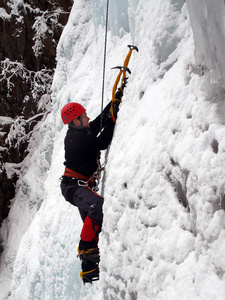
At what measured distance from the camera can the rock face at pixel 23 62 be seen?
9.82 m

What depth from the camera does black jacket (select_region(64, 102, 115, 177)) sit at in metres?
2.98

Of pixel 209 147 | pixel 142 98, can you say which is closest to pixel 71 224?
pixel 142 98

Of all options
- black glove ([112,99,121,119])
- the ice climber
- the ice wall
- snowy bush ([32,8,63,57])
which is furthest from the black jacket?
snowy bush ([32,8,63,57])

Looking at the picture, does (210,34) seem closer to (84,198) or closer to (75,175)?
(84,198)

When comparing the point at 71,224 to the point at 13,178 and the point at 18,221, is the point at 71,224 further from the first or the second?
the point at 13,178

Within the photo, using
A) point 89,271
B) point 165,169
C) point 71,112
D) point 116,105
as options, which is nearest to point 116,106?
point 116,105

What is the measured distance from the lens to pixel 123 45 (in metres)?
3.96

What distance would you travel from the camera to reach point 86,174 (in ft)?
10.4

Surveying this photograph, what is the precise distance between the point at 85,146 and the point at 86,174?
1.15 ft

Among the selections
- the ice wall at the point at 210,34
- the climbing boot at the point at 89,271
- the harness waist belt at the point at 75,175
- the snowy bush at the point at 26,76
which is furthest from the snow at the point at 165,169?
the snowy bush at the point at 26,76

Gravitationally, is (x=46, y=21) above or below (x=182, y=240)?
above

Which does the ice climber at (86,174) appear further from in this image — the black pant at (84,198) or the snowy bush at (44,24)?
the snowy bush at (44,24)

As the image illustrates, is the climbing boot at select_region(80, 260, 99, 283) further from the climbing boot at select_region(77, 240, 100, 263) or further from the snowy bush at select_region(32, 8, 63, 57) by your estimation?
the snowy bush at select_region(32, 8, 63, 57)

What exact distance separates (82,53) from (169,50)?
12.0 feet
